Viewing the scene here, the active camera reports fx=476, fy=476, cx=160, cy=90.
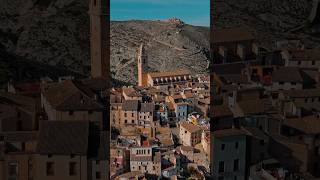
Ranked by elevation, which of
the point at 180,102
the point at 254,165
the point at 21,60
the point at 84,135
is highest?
the point at 21,60

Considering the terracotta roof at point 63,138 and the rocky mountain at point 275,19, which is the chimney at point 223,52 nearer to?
the rocky mountain at point 275,19

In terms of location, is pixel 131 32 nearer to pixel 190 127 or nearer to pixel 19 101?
pixel 190 127

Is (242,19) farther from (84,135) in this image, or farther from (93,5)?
(84,135)

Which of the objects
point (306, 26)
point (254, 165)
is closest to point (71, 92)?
point (254, 165)

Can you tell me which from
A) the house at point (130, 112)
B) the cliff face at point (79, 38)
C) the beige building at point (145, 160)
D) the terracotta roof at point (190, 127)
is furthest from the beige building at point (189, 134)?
the cliff face at point (79, 38)

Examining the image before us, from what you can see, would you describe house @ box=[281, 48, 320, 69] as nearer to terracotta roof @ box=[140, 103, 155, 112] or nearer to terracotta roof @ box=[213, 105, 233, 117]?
terracotta roof @ box=[213, 105, 233, 117]
